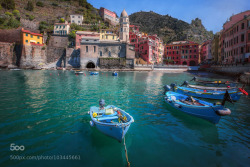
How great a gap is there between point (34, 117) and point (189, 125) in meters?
10.0

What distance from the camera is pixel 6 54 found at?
55.6 meters

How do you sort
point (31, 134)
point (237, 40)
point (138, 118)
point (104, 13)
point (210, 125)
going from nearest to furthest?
point (31, 134) < point (210, 125) < point (138, 118) < point (237, 40) < point (104, 13)

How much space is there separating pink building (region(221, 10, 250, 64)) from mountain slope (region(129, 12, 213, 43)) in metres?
55.2

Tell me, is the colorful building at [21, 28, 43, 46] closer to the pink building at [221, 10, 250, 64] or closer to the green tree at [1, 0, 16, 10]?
the green tree at [1, 0, 16, 10]

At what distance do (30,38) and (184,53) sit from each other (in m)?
66.8

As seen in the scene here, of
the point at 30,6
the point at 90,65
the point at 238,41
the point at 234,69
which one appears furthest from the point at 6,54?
the point at 238,41

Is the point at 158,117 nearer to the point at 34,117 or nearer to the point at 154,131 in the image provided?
the point at 154,131

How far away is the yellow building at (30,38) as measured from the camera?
181 feet

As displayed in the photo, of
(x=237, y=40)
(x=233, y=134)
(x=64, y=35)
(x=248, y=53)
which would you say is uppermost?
(x=64, y=35)

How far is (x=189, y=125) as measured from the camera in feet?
29.3

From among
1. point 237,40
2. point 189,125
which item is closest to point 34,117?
point 189,125

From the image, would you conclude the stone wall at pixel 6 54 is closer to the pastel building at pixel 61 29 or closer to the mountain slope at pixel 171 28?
the pastel building at pixel 61 29

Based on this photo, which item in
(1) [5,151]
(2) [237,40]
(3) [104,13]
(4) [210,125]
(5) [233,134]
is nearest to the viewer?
(1) [5,151]

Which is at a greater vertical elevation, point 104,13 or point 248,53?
point 104,13
